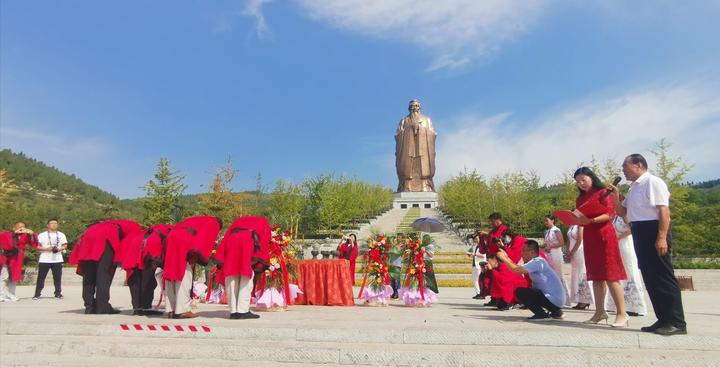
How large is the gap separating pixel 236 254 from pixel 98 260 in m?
2.40

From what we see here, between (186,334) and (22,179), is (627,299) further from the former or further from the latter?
(22,179)

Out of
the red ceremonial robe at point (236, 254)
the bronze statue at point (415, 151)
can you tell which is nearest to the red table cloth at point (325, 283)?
the red ceremonial robe at point (236, 254)

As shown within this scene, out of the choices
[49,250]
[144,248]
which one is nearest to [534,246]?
[144,248]

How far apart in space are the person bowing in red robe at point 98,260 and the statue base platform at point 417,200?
1536 inches

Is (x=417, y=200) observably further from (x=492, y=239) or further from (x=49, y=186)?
(x=49, y=186)

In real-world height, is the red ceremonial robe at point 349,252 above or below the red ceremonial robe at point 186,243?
below

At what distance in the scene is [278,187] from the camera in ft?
101

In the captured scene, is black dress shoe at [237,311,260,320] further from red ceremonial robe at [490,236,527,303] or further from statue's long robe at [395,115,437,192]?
statue's long robe at [395,115,437,192]

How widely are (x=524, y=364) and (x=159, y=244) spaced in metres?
4.84

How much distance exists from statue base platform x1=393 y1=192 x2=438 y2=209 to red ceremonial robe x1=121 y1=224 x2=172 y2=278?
3924 centimetres

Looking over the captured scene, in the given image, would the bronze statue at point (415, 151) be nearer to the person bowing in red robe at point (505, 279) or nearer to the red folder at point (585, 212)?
the person bowing in red robe at point (505, 279)

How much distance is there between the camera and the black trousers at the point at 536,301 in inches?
225

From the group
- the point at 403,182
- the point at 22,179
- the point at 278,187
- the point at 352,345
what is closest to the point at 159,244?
the point at 352,345

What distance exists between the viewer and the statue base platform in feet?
147
